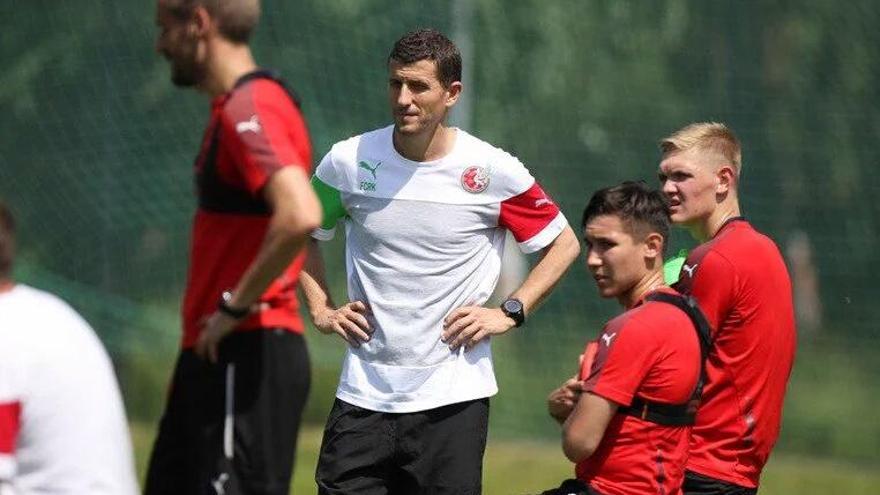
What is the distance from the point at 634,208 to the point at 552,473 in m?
4.83

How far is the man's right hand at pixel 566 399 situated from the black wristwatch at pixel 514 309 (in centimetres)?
77

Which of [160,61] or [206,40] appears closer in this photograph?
[206,40]

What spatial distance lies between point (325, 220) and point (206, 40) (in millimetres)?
1739

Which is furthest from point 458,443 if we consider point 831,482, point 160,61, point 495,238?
point 160,61

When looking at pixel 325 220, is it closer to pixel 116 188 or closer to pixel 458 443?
pixel 458 443

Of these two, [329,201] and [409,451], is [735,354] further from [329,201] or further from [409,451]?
[329,201]

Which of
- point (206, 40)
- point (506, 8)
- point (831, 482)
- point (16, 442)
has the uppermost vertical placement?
point (506, 8)

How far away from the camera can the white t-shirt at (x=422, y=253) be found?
571cm

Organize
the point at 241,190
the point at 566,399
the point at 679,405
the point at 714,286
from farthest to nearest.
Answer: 1. the point at 714,286
2. the point at 566,399
3. the point at 679,405
4. the point at 241,190

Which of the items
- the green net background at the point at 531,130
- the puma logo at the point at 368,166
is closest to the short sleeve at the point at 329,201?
the puma logo at the point at 368,166

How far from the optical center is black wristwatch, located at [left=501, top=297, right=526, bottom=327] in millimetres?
5828

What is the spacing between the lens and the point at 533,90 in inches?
396

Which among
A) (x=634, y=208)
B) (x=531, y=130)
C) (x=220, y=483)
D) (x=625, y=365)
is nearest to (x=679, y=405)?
(x=625, y=365)

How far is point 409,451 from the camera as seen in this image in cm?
568
